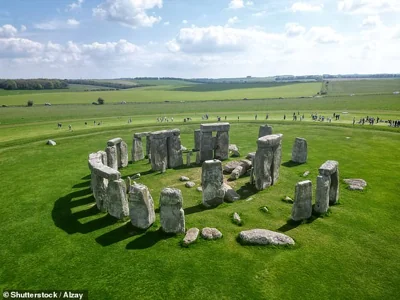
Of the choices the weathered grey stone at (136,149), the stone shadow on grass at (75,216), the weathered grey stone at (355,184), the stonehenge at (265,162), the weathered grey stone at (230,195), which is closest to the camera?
the stone shadow on grass at (75,216)

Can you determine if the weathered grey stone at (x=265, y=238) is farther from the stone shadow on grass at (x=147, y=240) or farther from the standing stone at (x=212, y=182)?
the standing stone at (x=212, y=182)

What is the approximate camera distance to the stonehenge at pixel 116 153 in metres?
22.0

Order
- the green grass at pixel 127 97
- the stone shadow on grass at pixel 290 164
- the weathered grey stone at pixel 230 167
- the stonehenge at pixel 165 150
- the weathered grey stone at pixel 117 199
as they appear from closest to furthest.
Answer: the weathered grey stone at pixel 117 199 → the weathered grey stone at pixel 230 167 → the stonehenge at pixel 165 150 → the stone shadow on grass at pixel 290 164 → the green grass at pixel 127 97

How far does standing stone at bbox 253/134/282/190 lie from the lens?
1831cm

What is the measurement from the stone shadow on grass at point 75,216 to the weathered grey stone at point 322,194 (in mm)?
10164

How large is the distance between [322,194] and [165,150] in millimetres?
12236

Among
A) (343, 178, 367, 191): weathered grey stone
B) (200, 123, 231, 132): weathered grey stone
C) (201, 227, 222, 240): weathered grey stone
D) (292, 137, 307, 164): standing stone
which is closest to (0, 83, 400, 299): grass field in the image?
(201, 227, 222, 240): weathered grey stone

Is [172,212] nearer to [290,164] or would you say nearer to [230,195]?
[230,195]

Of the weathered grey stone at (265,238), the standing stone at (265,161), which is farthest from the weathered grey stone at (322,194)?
the standing stone at (265,161)

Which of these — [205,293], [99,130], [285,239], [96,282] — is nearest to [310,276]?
[285,239]

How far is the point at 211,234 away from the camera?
43.5 feet

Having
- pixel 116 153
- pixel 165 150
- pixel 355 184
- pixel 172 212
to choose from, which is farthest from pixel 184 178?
pixel 355 184

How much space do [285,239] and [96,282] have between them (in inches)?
298

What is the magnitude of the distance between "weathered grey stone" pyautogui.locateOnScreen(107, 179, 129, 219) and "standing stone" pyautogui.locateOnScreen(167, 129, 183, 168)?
349 inches
